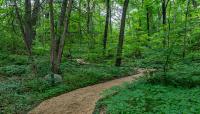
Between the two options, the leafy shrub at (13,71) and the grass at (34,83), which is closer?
the grass at (34,83)

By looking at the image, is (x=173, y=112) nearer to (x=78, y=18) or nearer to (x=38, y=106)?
(x=38, y=106)

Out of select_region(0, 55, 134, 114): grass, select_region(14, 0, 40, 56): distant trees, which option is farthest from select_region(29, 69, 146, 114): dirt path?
select_region(14, 0, 40, 56): distant trees

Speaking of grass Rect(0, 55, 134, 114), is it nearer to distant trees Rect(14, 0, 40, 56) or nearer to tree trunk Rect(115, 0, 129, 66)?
tree trunk Rect(115, 0, 129, 66)

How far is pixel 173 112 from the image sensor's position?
7.39 meters

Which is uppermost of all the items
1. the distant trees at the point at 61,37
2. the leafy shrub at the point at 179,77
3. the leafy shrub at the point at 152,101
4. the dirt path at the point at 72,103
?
the distant trees at the point at 61,37

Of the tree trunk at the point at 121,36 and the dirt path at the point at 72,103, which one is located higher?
the tree trunk at the point at 121,36

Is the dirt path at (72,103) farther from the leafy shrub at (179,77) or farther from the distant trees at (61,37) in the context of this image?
the distant trees at (61,37)

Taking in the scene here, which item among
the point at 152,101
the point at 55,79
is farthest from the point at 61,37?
the point at 152,101

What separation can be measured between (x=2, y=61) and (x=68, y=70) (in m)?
5.97

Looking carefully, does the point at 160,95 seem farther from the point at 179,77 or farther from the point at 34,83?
the point at 34,83

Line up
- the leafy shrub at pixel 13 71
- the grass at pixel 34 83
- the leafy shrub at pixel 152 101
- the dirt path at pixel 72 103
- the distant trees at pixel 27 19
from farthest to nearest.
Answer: the leafy shrub at pixel 13 71
the distant trees at pixel 27 19
the grass at pixel 34 83
the dirt path at pixel 72 103
the leafy shrub at pixel 152 101

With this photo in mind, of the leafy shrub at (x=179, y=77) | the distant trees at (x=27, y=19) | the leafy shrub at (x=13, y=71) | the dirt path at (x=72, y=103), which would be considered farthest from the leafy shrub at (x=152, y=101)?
the leafy shrub at (x=13, y=71)

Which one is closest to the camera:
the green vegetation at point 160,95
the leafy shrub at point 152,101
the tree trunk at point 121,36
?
the leafy shrub at point 152,101

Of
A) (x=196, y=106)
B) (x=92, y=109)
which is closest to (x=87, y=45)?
(x=92, y=109)
